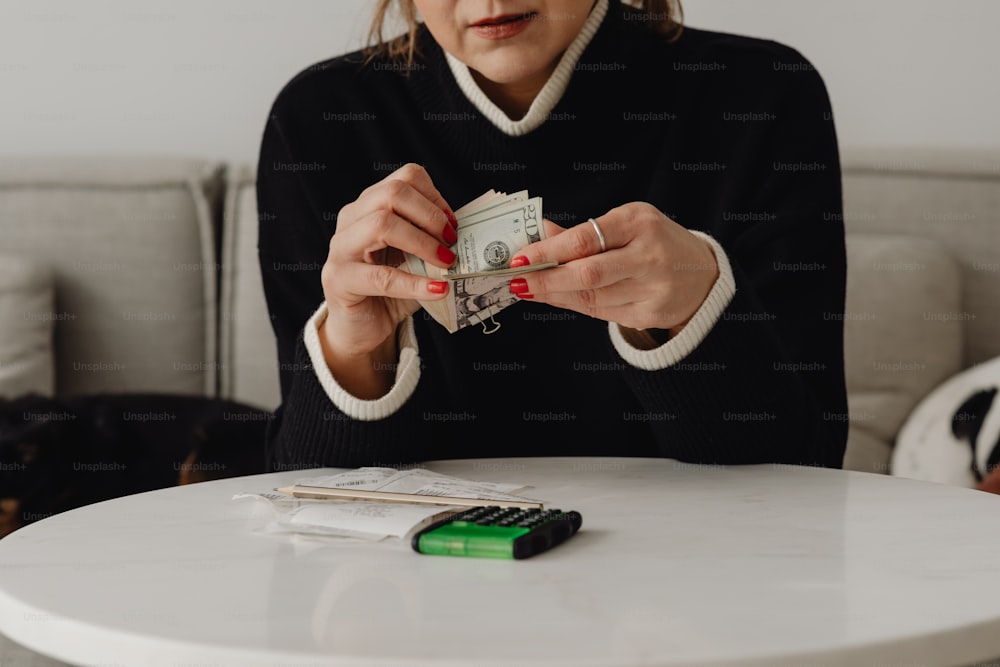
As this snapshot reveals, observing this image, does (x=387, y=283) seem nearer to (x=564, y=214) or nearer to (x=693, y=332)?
(x=693, y=332)

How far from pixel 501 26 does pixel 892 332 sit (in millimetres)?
1159

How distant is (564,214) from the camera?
1.43m

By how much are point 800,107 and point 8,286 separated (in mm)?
1502

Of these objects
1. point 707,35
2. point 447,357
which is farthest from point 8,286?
point 707,35

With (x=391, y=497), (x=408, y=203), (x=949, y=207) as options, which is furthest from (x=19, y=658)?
(x=949, y=207)

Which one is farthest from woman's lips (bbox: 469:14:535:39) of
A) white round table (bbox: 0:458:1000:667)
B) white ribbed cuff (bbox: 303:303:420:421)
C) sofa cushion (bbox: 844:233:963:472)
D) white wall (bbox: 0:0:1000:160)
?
white wall (bbox: 0:0:1000:160)

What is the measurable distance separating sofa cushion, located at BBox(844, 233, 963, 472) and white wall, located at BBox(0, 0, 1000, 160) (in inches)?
18.8

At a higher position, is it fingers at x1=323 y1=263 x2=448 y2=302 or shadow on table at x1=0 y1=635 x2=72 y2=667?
fingers at x1=323 y1=263 x2=448 y2=302

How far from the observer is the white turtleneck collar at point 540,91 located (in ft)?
4.63

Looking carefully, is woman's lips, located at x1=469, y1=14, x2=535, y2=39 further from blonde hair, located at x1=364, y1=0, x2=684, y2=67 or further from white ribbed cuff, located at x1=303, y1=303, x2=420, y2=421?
white ribbed cuff, located at x1=303, y1=303, x2=420, y2=421

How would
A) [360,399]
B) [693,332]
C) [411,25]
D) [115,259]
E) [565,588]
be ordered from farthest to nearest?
[115,259], [411,25], [360,399], [693,332], [565,588]

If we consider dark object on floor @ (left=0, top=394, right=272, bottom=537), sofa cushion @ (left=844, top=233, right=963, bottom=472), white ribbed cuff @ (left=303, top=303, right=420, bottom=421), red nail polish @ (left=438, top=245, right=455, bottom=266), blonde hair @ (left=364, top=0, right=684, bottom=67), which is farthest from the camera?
sofa cushion @ (left=844, top=233, right=963, bottom=472)

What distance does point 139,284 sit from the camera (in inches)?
87.9

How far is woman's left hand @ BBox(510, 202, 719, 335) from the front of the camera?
0.97 metres
